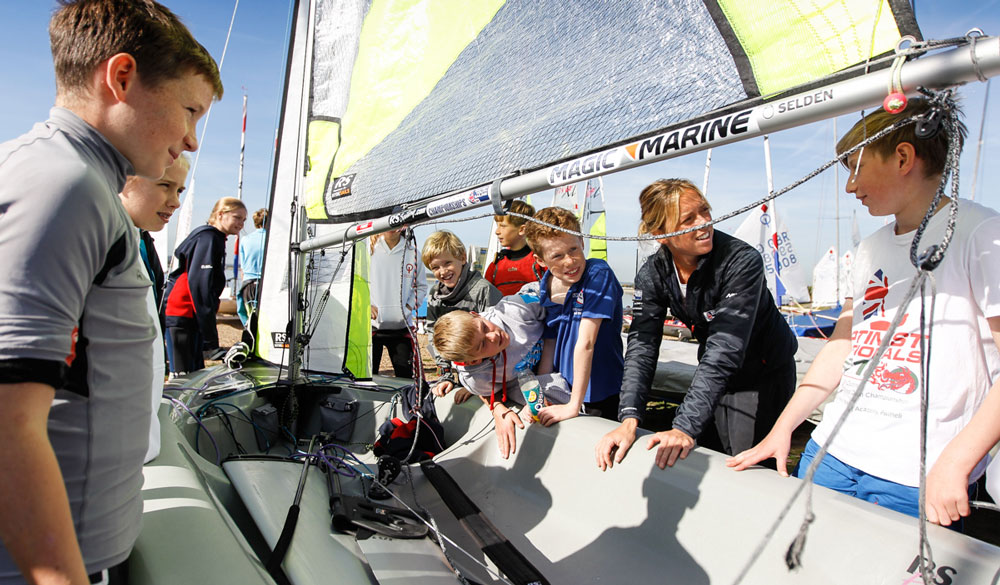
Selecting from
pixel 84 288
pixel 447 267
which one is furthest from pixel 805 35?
pixel 447 267

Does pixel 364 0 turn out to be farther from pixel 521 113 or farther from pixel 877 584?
pixel 877 584

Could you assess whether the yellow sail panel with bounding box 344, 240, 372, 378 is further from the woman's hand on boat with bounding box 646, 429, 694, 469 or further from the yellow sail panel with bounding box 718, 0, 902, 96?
the yellow sail panel with bounding box 718, 0, 902, 96

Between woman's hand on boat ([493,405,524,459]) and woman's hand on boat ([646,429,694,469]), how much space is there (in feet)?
1.92

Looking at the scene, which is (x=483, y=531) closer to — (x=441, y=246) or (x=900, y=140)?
(x=900, y=140)

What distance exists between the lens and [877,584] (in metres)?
1.02

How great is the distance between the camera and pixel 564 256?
1944 millimetres

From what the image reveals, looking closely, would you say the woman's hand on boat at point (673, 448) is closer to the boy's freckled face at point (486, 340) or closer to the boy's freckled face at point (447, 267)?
the boy's freckled face at point (486, 340)

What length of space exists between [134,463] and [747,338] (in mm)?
1518

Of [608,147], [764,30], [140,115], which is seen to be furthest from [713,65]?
[140,115]

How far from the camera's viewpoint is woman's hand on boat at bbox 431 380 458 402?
8.31ft

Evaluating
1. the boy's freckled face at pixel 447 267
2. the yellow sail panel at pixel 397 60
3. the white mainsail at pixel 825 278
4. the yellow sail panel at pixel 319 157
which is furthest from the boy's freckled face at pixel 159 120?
the white mainsail at pixel 825 278

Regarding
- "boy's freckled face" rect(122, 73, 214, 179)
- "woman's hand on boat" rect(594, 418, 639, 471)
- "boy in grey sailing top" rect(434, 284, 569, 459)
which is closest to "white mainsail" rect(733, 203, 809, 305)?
"boy in grey sailing top" rect(434, 284, 569, 459)

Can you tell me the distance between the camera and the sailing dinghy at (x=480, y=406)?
985mm

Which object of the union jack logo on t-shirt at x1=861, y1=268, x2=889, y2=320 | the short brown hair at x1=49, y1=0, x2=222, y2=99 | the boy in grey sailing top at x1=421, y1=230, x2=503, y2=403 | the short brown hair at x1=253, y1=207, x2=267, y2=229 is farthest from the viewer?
the short brown hair at x1=253, y1=207, x2=267, y2=229
